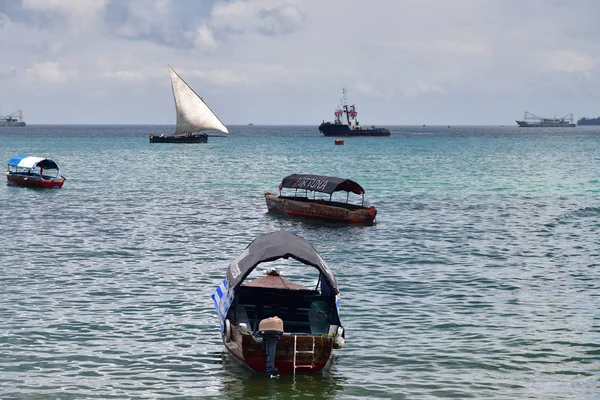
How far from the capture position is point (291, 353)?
22125mm

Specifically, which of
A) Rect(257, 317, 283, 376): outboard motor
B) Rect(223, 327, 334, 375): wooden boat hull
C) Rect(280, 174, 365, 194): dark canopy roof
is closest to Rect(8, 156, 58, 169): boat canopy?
Rect(280, 174, 365, 194): dark canopy roof

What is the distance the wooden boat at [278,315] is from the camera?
22.1 meters

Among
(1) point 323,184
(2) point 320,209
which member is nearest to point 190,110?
(1) point 323,184

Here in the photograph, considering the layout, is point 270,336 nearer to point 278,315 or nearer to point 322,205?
point 278,315

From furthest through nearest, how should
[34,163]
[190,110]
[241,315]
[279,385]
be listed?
[190,110]
[34,163]
[241,315]
[279,385]

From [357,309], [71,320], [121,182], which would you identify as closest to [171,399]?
[71,320]

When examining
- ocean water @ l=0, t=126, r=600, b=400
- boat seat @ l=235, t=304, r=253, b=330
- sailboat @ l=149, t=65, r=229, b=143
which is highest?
sailboat @ l=149, t=65, r=229, b=143

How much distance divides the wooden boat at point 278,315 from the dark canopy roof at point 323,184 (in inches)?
1036

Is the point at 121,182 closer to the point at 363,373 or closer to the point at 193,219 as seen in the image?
the point at 193,219

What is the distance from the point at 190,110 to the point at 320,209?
367 ft

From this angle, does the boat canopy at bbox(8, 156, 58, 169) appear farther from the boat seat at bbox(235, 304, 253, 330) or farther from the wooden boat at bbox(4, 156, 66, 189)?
the boat seat at bbox(235, 304, 253, 330)

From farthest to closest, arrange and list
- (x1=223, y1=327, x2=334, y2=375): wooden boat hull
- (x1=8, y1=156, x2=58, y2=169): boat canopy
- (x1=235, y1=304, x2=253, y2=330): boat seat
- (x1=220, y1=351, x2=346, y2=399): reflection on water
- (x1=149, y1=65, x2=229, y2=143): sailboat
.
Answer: (x1=149, y1=65, x2=229, y2=143): sailboat < (x1=8, y1=156, x2=58, y2=169): boat canopy < (x1=235, y1=304, x2=253, y2=330): boat seat < (x1=223, y1=327, x2=334, y2=375): wooden boat hull < (x1=220, y1=351, x2=346, y2=399): reflection on water

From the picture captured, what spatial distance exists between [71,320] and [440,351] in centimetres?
1277

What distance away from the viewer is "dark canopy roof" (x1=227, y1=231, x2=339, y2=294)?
81.5ft
